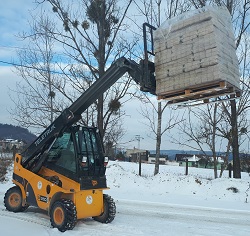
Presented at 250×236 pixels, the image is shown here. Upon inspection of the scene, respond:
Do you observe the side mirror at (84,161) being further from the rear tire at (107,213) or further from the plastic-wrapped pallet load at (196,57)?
the plastic-wrapped pallet load at (196,57)

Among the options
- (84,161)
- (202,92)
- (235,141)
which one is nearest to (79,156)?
(84,161)

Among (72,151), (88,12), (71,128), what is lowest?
(72,151)

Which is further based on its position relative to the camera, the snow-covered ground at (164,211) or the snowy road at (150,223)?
the snow-covered ground at (164,211)

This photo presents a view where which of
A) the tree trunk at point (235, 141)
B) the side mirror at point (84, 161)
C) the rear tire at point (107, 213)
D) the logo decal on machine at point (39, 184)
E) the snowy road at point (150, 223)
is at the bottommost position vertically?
the snowy road at point (150, 223)

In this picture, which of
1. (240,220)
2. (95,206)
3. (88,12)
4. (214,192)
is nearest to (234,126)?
(214,192)

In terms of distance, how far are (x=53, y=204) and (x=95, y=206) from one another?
3.35ft

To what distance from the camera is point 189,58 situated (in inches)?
271

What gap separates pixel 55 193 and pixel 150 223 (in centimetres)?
255

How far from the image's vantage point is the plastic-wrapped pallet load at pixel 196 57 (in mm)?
6566

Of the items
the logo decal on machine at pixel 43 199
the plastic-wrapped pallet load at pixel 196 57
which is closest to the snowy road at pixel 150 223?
the logo decal on machine at pixel 43 199

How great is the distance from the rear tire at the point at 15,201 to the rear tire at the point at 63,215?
1.69m

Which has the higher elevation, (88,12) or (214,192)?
(88,12)

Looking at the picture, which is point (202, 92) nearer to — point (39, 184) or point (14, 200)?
point (39, 184)

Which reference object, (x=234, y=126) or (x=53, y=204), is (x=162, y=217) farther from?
(x=234, y=126)
